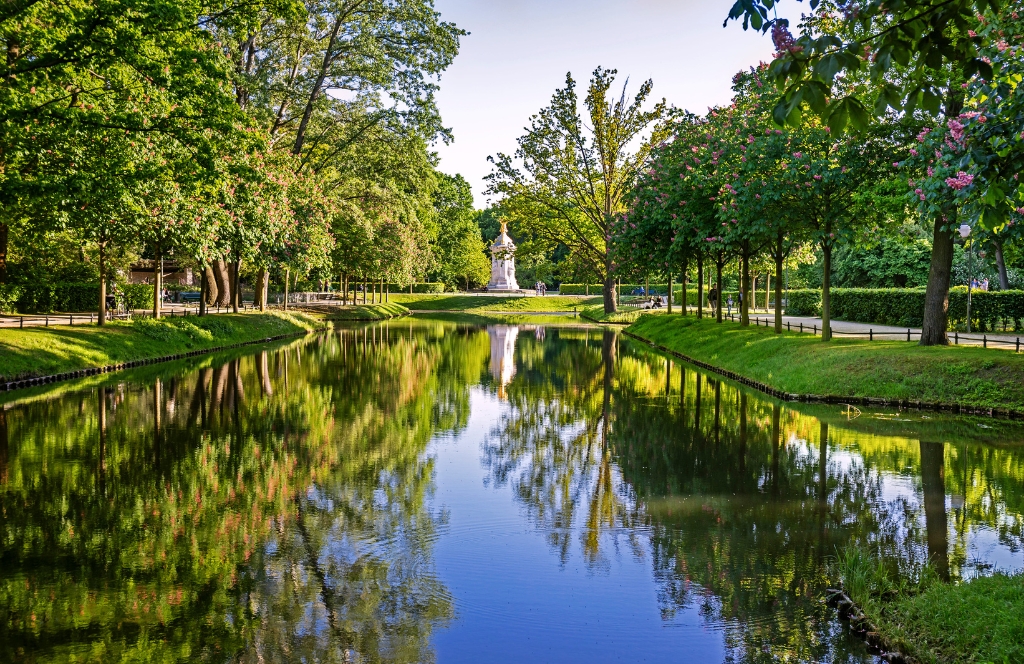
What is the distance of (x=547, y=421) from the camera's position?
58.3 ft

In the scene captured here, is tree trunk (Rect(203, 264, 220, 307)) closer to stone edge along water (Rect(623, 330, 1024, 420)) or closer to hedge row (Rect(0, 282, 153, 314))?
hedge row (Rect(0, 282, 153, 314))

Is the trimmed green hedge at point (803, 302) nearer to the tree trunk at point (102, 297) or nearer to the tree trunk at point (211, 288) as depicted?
the tree trunk at point (211, 288)

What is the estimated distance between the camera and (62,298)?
5166 centimetres

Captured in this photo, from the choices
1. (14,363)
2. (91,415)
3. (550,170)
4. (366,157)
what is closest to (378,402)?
(91,415)

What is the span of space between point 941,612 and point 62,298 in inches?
2133

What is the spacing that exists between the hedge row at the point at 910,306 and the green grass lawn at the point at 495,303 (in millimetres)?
28679

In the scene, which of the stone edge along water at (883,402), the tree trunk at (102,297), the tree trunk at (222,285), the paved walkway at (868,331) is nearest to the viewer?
the stone edge along water at (883,402)

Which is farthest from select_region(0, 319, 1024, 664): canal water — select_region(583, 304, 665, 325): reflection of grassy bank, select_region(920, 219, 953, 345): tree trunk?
select_region(583, 304, 665, 325): reflection of grassy bank

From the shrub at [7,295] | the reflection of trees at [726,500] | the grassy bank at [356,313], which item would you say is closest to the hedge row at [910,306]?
the reflection of trees at [726,500]

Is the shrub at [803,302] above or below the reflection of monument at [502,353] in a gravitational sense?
above

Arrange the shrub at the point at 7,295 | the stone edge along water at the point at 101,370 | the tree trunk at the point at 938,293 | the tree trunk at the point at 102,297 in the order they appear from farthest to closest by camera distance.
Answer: the shrub at the point at 7,295 → the tree trunk at the point at 102,297 → the tree trunk at the point at 938,293 → the stone edge along water at the point at 101,370

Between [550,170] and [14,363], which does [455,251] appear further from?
[14,363]

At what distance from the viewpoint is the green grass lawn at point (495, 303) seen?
272 ft

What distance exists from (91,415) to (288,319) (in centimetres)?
3167
